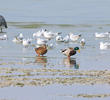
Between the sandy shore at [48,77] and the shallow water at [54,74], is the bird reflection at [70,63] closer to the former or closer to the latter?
the shallow water at [54,74]


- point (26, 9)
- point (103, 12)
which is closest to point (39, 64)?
point (103, 12)

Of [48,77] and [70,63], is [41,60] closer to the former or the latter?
[70,63]

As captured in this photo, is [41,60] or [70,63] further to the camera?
[41,60]

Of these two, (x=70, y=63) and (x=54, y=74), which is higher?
(x=70, y=63)

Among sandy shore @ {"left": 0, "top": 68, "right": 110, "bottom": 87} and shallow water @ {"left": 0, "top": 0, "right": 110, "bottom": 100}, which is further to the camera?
sandy shore @ {"left": 0, "top": 68, "right": 110, "bottom": 87}

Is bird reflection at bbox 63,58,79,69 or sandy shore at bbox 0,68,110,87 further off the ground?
bird reflection at bbox 63,58,79,69

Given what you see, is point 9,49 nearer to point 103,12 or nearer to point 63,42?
point 63,42

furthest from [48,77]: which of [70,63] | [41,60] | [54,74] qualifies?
[41,60]

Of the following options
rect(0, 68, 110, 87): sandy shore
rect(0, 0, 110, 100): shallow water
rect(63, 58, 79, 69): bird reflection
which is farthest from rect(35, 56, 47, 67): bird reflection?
rect(0, 68, 110, 87): sandy shore

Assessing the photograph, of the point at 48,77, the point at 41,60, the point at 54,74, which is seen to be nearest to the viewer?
the point at 48,77

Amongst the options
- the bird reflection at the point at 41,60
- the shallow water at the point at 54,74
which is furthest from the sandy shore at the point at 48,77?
the bird reflection at the point at 41,60

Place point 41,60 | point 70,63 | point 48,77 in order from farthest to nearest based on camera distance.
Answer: point 41,60, point 70,63, point 48,77

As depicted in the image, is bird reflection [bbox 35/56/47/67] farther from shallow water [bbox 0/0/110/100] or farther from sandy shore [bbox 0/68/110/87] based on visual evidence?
sandy shore [bbox 0/68/110/87]

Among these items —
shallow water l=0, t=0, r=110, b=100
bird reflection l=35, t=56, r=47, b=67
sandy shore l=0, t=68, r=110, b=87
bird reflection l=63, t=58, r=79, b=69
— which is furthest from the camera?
bird reflection l=35, t=56, r=47, b=67
